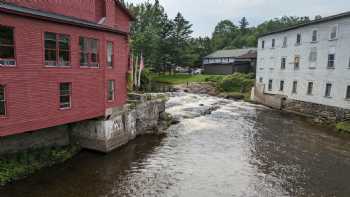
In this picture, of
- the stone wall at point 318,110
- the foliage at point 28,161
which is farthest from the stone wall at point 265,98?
the foliage at point 28,161

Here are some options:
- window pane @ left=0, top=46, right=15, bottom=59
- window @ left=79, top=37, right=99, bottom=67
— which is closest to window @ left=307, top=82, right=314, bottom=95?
window @ left=79, top=37, right=99, bottom=67

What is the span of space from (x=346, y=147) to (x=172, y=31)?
5209 centimetres

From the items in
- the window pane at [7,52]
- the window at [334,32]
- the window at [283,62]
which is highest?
the window at [334,32]

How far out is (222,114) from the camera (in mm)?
33688

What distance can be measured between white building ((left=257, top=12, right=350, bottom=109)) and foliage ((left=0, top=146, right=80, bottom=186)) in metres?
28.5

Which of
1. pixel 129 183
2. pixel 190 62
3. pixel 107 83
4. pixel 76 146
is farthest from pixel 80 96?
pixel 190 62

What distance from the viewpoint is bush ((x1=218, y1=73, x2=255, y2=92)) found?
51.4m

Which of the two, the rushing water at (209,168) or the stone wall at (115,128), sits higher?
the stone wall at (115,128)

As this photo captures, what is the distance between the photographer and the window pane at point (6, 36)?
1220 centimetres

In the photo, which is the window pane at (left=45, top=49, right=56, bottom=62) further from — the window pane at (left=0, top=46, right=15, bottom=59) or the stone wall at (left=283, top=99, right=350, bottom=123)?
the stone wall at (left=283, top=99, right=350, bottom=123)

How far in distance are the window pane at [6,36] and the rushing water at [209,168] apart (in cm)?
729

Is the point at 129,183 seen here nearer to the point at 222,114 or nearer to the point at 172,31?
the point at 222,114

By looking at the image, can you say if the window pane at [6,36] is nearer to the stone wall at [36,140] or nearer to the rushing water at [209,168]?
the stone wall at [36,140]

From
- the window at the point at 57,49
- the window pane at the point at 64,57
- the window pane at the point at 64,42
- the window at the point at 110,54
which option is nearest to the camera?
the window at the point at 57,49
